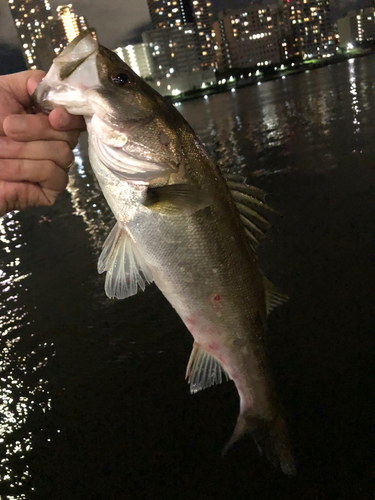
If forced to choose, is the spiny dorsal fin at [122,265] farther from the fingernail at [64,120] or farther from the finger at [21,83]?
the finger at [21,83]

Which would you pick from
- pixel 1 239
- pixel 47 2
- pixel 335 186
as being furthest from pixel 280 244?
pixel 47 2

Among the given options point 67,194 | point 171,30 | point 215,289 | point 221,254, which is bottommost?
point 67,194

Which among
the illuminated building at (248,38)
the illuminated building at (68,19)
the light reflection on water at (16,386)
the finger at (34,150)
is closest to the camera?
the finger at (34,150)

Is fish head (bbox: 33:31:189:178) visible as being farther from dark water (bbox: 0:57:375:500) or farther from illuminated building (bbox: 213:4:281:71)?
→ illuminated building (bbox: 213:4:281:71)

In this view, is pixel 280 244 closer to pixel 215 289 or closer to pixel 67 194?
pixel 215 289

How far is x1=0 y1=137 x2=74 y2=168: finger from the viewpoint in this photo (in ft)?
6.40

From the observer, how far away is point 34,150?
1.98 meters

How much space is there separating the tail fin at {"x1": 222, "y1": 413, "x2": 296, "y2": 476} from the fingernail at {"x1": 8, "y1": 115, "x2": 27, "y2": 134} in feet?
6.63

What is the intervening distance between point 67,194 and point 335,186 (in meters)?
9.03

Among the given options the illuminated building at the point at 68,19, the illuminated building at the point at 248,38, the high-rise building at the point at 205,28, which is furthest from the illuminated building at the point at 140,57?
the illuminated building at the point at 68,19

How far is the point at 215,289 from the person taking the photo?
6.26 ft

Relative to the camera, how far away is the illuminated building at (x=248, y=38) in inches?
4751

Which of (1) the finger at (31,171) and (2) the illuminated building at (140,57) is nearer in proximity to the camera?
(1) the finger at (31,171)

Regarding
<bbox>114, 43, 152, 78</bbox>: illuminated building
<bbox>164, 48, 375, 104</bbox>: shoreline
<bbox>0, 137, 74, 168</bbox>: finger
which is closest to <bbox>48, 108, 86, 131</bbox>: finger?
<bbox>0, 137, 74, 168</bbox>: finger
